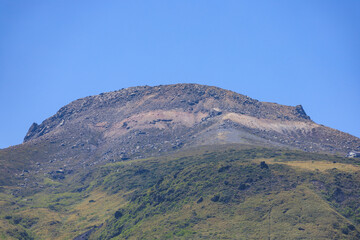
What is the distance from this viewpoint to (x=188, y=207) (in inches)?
6491

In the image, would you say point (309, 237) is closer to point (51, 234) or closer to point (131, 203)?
point (131, 203)

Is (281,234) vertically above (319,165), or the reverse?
(319,165)

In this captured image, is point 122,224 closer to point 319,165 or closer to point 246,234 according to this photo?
point 246,234

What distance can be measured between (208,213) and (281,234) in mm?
28479

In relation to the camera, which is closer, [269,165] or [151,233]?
[151,233]

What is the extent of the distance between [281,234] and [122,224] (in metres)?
61.0

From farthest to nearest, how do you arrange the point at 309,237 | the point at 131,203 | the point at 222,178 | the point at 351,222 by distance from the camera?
the point at 131,203 < the point at 222,178 < the point at 351,222 < the point at 309,237

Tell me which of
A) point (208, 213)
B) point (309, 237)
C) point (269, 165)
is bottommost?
point (309, 237)

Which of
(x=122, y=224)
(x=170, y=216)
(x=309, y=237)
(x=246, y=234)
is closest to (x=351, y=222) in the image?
(x=309, y=237)

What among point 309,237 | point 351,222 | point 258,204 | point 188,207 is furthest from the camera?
point 188,207

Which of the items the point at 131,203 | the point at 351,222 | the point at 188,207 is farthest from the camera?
the point at 131,203

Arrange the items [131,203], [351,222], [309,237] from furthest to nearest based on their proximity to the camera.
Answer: [131,203], [351,222], [309,237]

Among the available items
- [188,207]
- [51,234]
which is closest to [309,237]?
[188,207]

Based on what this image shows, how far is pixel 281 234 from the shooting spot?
134 meters
